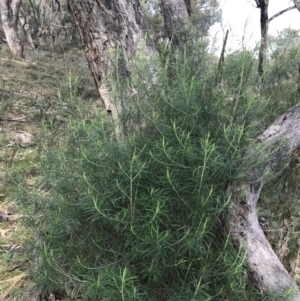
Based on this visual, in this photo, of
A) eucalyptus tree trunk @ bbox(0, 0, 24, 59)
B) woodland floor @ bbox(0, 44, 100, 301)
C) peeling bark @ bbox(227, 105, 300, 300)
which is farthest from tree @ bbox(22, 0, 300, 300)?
eucalyptus tree trunk @ bbox(0, 0, 24, 59)

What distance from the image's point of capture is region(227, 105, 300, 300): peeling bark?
2143mm

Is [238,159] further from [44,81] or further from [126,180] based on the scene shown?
[44,81]

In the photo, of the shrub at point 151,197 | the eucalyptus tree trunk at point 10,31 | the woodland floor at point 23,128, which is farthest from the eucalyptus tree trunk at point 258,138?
the eucalyptus tree trunk at point 10,31

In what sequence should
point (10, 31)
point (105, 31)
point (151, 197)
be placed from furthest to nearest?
point (10, 31)
point (105, 31)
point (151, 197)

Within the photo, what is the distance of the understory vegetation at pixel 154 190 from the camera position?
1.87 metres

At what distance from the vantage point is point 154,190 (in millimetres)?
1879

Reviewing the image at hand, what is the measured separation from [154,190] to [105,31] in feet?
4.94

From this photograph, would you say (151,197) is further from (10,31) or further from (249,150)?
(10,31)

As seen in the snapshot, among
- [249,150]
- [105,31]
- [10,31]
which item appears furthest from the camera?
[10,31]

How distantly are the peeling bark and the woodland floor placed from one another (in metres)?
1.08

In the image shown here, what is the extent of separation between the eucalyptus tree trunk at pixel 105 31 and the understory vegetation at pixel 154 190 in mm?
574

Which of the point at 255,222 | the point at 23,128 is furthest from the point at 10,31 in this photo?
the point at 255,222

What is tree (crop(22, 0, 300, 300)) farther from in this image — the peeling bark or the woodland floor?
the woodland floor

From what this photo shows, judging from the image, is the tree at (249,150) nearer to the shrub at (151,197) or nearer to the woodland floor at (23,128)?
the shrub at (151,197)
